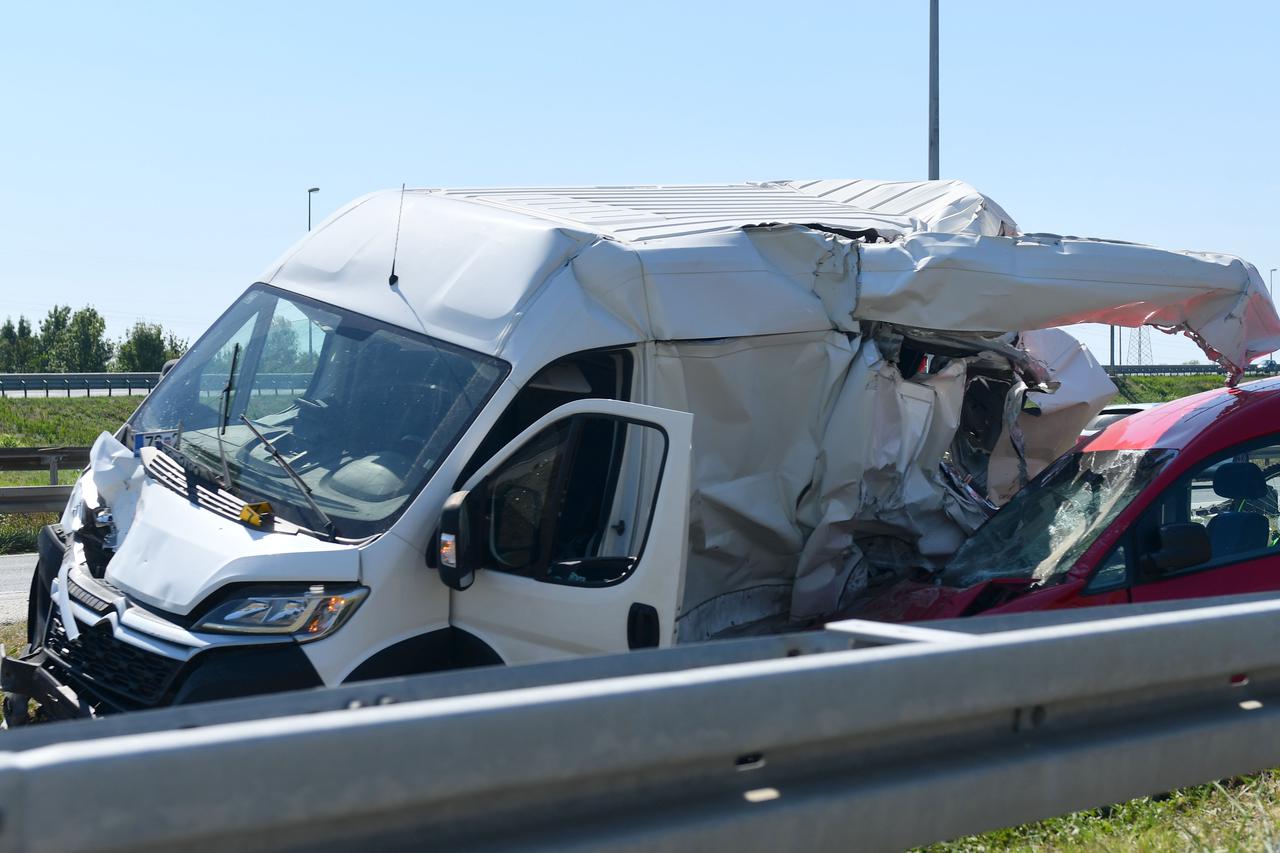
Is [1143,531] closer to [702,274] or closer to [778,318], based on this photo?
[778,318]

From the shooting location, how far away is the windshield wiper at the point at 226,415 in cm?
512

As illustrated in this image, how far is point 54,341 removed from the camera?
65750 millimetres

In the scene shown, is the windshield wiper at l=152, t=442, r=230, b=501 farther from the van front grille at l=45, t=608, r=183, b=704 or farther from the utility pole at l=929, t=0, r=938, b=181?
the utility pole at l=929, t=0, r=938, b=181

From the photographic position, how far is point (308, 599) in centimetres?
443

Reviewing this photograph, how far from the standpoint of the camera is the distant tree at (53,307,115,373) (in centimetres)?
6399

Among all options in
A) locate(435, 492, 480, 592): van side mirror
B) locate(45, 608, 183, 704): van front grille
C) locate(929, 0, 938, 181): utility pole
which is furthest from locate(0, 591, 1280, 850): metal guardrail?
Answer: locate(929, 0, 938, 181): utility pole

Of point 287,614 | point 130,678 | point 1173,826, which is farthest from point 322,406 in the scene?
point 1173,826

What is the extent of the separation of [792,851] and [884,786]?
259 mm

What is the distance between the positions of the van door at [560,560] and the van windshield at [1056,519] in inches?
74.7

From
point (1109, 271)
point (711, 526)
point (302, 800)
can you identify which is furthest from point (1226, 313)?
point (302, 800)

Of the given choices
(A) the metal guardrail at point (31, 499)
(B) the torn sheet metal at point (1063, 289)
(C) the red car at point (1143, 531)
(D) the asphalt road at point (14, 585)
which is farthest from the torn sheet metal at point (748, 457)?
(A) the metal guardrail at point (31, 499)

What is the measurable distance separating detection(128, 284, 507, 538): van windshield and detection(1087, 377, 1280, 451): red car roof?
10.4 feet

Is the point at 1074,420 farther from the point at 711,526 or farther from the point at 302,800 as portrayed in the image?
the point at 302,800

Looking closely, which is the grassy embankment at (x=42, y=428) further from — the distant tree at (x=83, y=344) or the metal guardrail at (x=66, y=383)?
the distant tree at (x=83, y=344)
